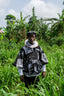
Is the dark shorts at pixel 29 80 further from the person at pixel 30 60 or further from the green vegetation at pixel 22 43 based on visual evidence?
the green vegetation at pixel 22 43

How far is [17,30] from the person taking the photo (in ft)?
26.5

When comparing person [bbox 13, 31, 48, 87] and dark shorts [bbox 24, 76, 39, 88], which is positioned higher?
person [bbox 13, 31, 48, 87]

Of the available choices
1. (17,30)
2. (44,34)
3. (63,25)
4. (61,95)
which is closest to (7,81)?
(61,95)

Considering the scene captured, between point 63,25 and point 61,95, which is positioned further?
point 63,25

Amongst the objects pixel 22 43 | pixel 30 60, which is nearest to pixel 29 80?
pixel 30 60

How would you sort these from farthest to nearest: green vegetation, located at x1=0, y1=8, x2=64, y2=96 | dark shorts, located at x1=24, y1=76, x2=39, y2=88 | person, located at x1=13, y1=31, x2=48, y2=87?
green vegetation, located at x1=0, y1=8, x2=64, y2=96 → dark shorts, located at x1=24, y1=76, x2=39, y2=88 → person, located at x1=13, y1=31, x2=48, y2=87

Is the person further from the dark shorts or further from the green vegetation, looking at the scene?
the green vegetation

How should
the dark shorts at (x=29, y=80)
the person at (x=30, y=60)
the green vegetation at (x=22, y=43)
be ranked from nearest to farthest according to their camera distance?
the person at (x=30, y=60) < the dark shorts at (x=29, y=80) < the green vegetation at (x=22, y=43)

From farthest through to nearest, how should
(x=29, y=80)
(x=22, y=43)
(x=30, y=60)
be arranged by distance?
(x=22, y=43)
(x=29, y=80)
(x=30, y=60)

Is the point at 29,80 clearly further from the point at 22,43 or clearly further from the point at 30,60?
the point at 22,43

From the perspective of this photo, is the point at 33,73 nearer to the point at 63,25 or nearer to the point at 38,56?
the point at 38,56

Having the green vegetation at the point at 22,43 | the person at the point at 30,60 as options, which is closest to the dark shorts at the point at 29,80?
the person at the point at 30,60

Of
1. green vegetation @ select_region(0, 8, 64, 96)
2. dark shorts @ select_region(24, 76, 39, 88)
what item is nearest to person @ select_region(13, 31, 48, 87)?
dark shorts @ select_region(24, 76, 39, 88)

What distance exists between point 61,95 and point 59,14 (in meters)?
9.07
